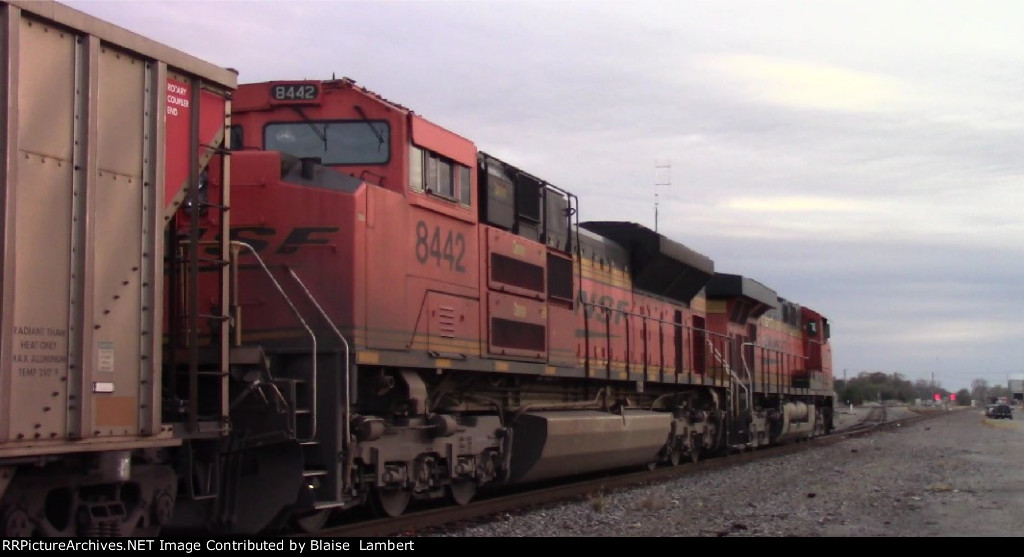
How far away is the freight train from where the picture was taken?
582 centimetres

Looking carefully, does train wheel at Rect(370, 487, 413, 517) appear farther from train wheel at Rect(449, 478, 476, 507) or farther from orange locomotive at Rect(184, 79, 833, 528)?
train wheel at Rect(449, 478, 476, 507)

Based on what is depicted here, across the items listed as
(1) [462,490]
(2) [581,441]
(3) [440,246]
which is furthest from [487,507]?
(3) [440,246]

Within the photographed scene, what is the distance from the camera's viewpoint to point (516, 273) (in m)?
12.1

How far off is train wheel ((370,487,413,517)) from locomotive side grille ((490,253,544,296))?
2.63m

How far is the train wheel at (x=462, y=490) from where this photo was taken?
1123 centimetres

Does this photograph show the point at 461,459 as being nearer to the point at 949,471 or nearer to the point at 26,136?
the point at 26,136

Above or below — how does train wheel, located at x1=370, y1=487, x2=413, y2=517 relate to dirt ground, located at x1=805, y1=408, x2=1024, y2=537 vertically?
above

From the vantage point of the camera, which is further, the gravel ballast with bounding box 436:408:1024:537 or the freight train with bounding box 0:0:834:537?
the gravel ballast with bounding box 436:408:1024:537

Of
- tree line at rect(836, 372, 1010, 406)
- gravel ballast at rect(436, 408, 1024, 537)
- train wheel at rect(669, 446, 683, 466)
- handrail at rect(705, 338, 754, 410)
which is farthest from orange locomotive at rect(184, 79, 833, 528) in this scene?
tree line at rect(836, 372, 1010, 406)

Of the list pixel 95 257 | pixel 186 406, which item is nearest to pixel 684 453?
pixel 186 406

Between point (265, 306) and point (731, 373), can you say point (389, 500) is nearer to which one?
point (265, 306)

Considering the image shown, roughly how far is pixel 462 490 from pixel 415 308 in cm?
258

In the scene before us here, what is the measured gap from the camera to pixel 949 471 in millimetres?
16047

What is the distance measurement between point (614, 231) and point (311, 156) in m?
8.07
